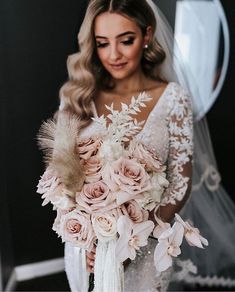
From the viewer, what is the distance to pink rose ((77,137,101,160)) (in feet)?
2.58

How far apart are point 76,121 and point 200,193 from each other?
2.00ft

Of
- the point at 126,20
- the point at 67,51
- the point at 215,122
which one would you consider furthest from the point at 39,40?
the point at 215,122

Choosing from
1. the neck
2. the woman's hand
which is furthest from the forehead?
the woman's hand

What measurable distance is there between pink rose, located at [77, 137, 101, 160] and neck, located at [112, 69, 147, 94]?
19 centimetres

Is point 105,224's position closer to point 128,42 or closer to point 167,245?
point 167,245

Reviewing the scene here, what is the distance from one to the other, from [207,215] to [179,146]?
0.40 m

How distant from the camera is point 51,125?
33.7 inches

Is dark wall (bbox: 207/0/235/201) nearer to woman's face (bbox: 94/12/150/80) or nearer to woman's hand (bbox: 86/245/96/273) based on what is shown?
woman's face (bbox: 94/12/150/80)

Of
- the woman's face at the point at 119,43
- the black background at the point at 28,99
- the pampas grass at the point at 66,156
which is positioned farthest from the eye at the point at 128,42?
the pampas grass at the point at 66,156

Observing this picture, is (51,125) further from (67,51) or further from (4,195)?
(4,195)

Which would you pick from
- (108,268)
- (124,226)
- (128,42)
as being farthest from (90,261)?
(128,42)

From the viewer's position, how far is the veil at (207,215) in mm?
1160

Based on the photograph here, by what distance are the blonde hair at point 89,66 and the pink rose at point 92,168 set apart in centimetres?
15

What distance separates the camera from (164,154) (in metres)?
0.97
